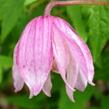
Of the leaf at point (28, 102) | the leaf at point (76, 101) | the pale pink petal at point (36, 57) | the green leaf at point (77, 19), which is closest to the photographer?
the pale pink petal at point (36, 57)

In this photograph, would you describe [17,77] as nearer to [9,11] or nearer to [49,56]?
[49,56]

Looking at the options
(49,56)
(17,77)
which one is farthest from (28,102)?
(49,56)

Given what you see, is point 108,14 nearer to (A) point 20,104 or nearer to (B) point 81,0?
(B) point 81,0

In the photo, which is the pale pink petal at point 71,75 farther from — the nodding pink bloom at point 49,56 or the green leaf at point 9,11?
the green leaf at point 9,11

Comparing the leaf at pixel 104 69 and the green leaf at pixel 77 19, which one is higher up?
the green leaf at pixel 77 19

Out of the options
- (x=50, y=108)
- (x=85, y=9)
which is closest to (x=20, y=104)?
(x=50, y=108)

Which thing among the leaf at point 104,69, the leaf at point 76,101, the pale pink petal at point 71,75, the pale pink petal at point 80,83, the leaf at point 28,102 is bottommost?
the leaf at point 28,102

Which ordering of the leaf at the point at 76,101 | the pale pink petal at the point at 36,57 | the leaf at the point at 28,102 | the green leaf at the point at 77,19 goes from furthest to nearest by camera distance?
the leaf at the point at 28,102
the leaf at the point at 76,101
the green leaf at the point at 77,19
the pale pink petal at the point at 36,57

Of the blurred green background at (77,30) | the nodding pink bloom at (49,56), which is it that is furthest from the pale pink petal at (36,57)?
the blurred green background at (77,30)
